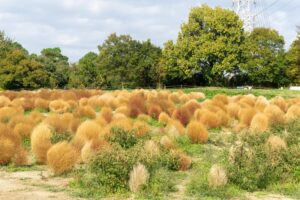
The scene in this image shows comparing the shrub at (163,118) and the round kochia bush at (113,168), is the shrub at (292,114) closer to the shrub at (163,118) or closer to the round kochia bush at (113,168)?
the shrub at (163,118)

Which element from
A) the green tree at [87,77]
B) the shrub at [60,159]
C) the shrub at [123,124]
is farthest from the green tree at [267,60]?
the shrub at [60,159]

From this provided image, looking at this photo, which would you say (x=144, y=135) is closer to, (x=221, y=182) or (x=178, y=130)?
(x=178, y=130)

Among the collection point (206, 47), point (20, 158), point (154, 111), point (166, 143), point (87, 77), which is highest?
point (206, 47)

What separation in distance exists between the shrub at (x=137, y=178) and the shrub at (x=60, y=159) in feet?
6.41

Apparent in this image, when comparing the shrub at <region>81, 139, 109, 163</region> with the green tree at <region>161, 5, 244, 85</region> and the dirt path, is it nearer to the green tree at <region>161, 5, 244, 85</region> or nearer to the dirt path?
the dirt path

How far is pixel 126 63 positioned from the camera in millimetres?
61438

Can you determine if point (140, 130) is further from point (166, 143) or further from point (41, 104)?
point (41, 104)

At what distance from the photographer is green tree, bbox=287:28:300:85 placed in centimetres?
6038

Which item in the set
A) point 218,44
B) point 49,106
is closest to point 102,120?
point 49,106

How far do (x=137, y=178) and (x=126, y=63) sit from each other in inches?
2055

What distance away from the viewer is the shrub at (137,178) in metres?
9.63

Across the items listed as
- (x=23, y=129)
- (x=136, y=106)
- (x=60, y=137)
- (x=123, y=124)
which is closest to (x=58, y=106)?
(x=136, y=106)

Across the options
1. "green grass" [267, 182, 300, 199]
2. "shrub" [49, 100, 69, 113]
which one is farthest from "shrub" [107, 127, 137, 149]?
"shrub" [49, 100, 69, 113]

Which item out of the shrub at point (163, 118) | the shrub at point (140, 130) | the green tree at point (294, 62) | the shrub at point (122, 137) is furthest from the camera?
the green tree at point (294, 62)
